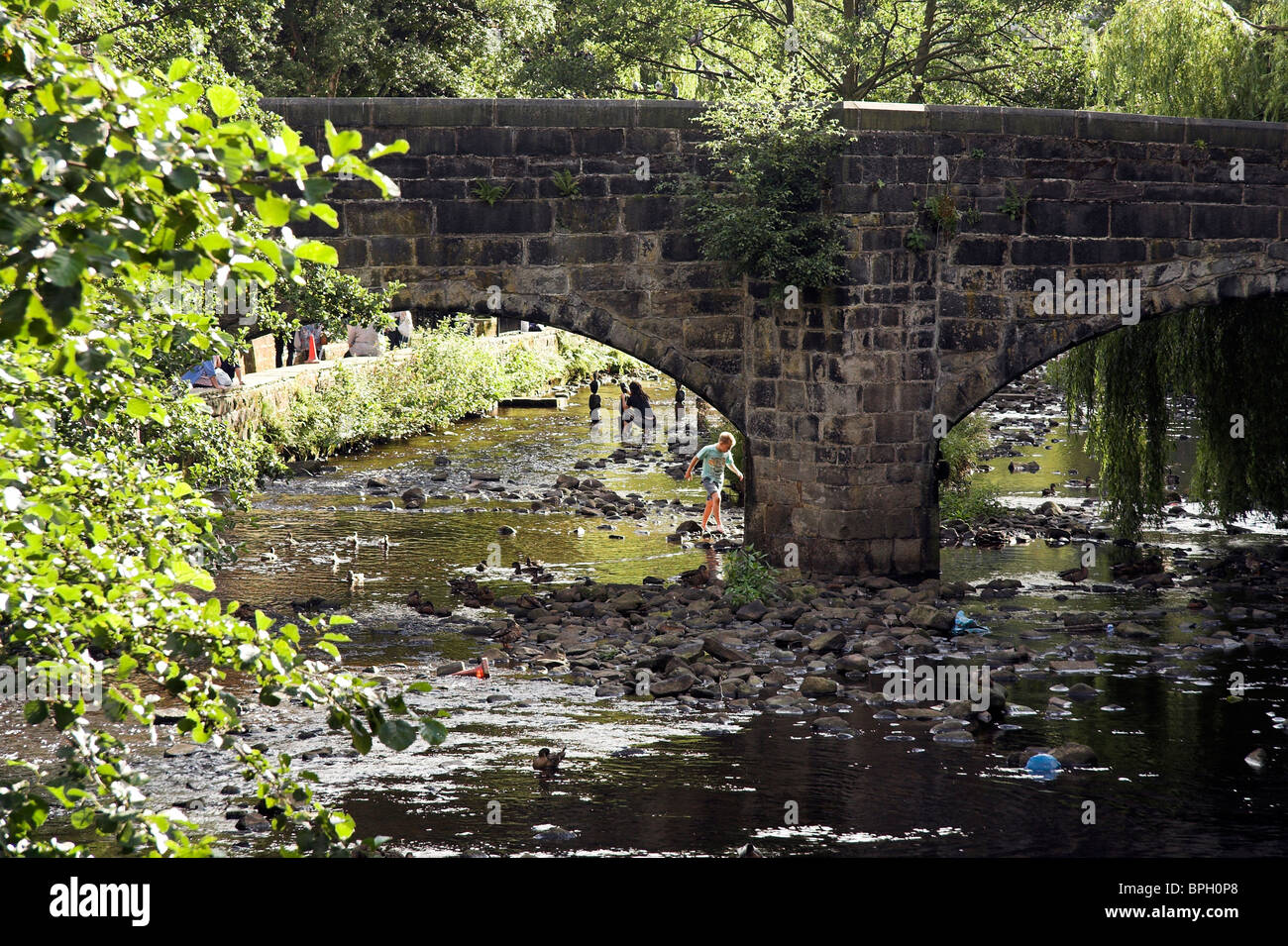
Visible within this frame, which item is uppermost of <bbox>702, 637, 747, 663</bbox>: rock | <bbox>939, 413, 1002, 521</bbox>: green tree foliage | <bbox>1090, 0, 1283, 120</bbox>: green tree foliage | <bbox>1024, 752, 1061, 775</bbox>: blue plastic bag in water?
<bbox>1090, 0, 1283, 120</bbox>: green tree foliage

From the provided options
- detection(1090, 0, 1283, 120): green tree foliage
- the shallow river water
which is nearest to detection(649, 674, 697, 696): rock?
the shallow river water

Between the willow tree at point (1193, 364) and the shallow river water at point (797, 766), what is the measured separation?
7.84 ft

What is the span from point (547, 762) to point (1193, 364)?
400 inches

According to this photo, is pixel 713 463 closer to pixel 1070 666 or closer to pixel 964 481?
pixel 964 481

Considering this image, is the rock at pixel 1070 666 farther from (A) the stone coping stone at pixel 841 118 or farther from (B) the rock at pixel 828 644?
(A) the stone coping stone at pixel 841 118

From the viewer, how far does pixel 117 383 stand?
466 centimetres

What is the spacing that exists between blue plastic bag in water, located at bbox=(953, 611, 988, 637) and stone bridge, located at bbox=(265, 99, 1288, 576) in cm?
150

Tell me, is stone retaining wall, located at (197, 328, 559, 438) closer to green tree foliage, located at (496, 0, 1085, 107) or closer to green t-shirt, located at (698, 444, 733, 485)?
green tree foliage, located at (496, 0, 1085, 107)

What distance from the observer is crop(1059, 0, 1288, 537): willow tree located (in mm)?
15414

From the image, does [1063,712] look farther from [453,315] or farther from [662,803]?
[453,315]

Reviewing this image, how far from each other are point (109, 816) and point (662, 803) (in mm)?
5426

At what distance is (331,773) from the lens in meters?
8.83

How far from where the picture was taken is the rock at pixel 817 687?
34.8ft
